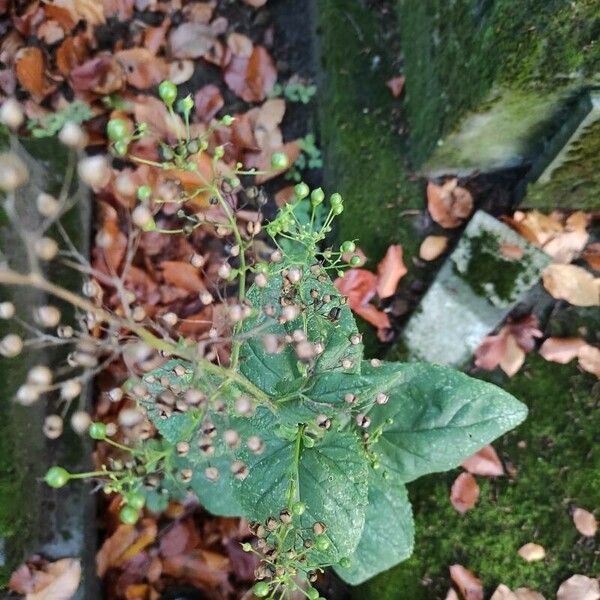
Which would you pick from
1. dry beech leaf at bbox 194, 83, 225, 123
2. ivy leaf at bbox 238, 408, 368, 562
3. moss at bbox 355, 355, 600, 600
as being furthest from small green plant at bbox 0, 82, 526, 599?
dry beech leaf at bbox 194, 83, 225, 123

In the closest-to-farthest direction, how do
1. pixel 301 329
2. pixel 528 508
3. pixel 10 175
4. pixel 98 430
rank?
pixel 10 175, pixel 98 430, pixel 301 329, pixel 528 508

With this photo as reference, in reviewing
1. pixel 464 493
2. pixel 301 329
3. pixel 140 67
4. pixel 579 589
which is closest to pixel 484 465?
pixel 464 493

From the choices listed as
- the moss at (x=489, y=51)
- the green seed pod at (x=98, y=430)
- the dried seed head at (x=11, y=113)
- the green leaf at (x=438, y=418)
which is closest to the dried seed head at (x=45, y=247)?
the dried seed head at (x=11, y=113)

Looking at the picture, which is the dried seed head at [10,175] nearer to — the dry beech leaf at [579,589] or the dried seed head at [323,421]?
the dried seed head at [323,421]

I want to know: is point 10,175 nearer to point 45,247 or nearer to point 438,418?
point 45,247

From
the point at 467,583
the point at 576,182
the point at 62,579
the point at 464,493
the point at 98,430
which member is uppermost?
the point at 576,182

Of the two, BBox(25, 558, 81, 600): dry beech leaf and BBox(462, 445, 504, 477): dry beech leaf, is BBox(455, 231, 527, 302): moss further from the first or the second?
BBox(25, 558, 81, 600): dry beech leaf

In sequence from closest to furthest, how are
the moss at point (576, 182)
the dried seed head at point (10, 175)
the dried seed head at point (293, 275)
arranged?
the dried seed head at point (10, 175) → the dried seed head at point (293, 275) → the moss at point (576, 182)
